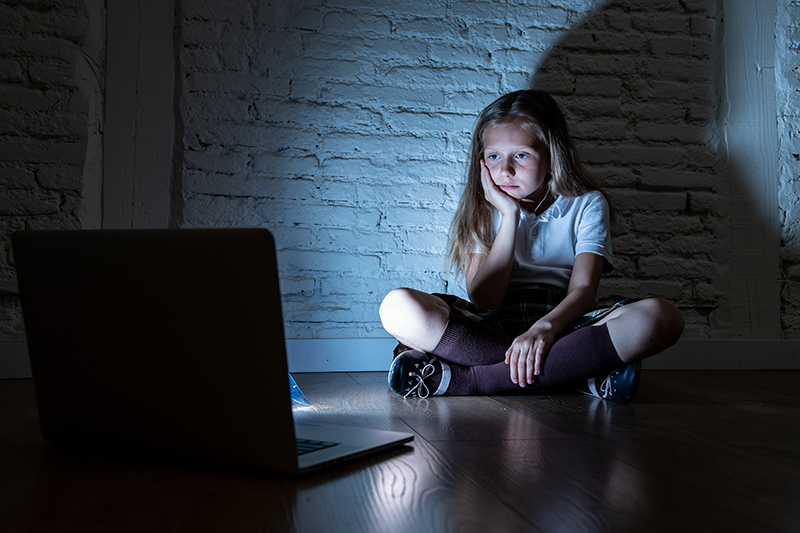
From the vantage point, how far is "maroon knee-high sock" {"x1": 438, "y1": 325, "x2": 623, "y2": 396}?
1.45 metres

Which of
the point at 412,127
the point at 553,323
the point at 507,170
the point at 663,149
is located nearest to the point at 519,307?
the point at 553,323

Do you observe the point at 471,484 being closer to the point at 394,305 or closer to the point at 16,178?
the point at 394,305

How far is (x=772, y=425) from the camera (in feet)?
3.99

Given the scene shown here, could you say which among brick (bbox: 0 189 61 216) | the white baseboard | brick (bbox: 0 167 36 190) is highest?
brick (bbox: 0 167 36 190)

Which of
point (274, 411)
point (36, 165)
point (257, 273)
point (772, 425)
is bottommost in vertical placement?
point (772, 425)

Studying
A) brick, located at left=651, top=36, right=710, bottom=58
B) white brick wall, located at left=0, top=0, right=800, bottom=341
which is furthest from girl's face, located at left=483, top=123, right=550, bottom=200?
brick, located at left=651, top=36, right=710, bottom=58

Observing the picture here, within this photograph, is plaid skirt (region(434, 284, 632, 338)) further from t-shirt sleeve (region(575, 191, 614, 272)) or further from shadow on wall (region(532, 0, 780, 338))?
shadow on wall (region(532, 0, 780, 338))

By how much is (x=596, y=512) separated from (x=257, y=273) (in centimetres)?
44

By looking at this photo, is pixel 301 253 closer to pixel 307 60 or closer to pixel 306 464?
pixel 307 60

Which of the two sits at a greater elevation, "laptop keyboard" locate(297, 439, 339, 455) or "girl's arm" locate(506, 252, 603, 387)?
"girl's arm" locate(506, 252, 603, 387)

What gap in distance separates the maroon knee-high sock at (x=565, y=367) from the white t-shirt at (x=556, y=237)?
0.34 m

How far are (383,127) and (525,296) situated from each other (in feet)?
2.35

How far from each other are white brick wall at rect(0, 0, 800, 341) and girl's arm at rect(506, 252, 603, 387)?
51cm

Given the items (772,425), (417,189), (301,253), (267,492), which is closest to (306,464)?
(267,492)
